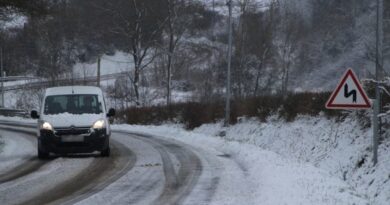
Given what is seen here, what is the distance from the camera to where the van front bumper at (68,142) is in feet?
51.5

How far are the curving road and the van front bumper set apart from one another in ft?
0.90

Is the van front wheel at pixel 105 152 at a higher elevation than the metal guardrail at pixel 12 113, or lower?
lower

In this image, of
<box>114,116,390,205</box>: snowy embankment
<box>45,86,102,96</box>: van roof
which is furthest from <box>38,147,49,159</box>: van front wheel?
<box>114,116,390,205</box>: snowy embankment

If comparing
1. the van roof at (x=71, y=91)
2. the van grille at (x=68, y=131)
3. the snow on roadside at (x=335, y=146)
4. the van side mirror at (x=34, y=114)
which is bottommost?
the snow on roadside at (x=335, y=146)

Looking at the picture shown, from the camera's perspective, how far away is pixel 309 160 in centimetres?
2056

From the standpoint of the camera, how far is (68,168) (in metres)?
14.0

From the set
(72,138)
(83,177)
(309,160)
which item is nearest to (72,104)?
(72,138)

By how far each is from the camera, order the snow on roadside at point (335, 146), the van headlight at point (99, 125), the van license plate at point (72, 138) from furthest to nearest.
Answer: the van headlight at point (99, 125) < the van license plate at point (72, 138) < the snow on roadside at point (335, 146)

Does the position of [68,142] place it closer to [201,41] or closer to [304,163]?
[304,163]

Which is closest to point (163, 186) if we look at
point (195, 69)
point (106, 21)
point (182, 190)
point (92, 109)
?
point (182, 190)

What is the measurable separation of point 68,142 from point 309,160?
27.9 ft

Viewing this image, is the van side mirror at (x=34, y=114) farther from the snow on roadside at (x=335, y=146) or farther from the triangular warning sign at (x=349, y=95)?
the triangular warning sign at (x=349, y=95)

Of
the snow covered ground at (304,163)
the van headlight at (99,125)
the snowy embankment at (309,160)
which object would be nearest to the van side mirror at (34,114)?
the van headlight at (99,125)

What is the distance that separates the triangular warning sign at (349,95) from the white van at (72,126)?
6024mm
